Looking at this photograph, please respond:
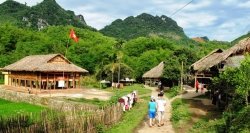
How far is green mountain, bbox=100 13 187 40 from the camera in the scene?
151125 mm

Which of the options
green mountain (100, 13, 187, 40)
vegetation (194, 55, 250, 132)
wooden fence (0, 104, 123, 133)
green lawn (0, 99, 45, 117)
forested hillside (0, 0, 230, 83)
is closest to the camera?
wooden fence (0, 104, 123, 133)

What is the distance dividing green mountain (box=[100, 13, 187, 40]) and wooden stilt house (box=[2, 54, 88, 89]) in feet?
332

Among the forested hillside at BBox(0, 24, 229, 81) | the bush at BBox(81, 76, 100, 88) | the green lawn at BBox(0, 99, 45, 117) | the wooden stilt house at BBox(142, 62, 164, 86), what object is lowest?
the green lawn at BBox(0, 99, 45, 117)

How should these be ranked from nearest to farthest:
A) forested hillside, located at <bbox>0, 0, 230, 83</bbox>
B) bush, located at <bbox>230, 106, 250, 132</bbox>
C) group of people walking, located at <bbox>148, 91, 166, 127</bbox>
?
bush, located at <bbox>230, 106, 250, 132</bbox> < group of people walking, located at <bbox>148, 91, 166, 127</bbox> < forested hillside, located at <bbox>0, 0, 230, 83</bbox>

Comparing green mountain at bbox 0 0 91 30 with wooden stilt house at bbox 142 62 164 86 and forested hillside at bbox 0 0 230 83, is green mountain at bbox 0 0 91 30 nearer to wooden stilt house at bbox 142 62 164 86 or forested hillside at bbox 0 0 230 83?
forested hillside at bbox 0 0 230 83

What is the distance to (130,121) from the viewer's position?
1952 cm

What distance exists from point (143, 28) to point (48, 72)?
122367mm

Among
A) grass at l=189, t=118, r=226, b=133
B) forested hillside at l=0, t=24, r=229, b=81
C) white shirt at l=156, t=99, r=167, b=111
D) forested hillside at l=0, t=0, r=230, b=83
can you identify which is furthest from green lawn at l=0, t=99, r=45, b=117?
forested hillside at l=0, t=24, r=229, b=81

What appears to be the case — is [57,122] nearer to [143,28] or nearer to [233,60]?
[233,60]

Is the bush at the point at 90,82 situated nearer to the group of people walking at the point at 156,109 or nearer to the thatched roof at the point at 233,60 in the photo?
the thatched roof at the point at 233,60

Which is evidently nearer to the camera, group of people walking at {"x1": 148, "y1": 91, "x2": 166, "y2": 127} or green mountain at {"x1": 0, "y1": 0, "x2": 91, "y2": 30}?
group of people walking at {"x1": 148, "y1": 91, "x2": 166, "y2": 127}

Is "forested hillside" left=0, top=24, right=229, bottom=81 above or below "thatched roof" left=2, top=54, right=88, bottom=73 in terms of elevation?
above

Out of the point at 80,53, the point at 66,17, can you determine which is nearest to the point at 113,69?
the point at 80,53

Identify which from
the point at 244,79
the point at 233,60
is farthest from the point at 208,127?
the point at 233,60
